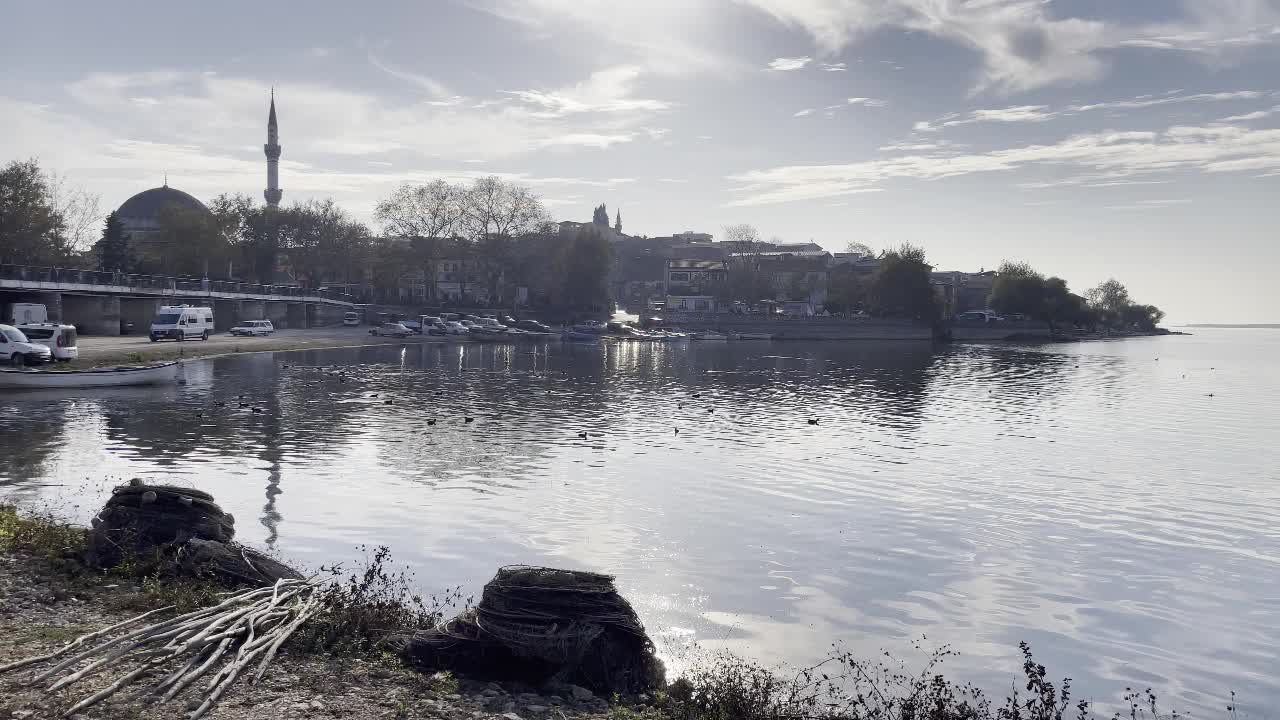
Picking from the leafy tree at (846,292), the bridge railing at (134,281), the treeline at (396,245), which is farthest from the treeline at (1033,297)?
the bridge railing at (134,281)

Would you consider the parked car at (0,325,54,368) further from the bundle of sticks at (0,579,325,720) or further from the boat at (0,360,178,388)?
the bundle of sticks at (0,579,325,720)

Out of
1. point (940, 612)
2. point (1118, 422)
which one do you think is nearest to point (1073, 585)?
point (940, 612)

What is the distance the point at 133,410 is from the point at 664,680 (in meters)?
35.2

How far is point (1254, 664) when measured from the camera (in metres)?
13.5

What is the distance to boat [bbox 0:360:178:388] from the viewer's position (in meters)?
44.3

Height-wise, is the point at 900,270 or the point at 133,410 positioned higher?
the point at 900,270

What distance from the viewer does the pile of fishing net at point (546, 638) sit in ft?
34.3

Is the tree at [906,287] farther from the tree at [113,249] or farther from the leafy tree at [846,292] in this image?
the tree at [113,249]

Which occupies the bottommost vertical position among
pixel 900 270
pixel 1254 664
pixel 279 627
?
pixel 1254 664

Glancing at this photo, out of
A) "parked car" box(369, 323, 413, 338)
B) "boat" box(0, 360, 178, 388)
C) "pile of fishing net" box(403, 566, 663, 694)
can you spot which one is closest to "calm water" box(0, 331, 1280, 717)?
"boat" box(0, 360, 178, 388)

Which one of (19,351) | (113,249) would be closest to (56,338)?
(19,351)

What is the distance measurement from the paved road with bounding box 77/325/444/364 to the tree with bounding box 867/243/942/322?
73.3 meters

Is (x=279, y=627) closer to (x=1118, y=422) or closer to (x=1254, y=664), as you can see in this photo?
(x=1254, y=664)

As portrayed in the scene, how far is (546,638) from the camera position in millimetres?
10383
